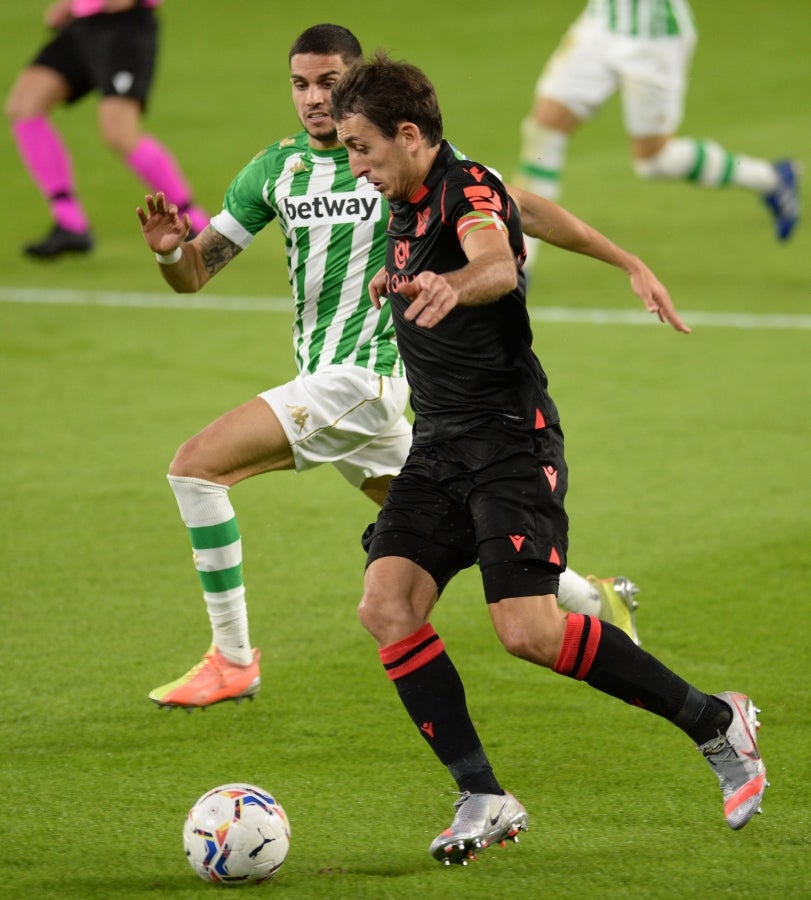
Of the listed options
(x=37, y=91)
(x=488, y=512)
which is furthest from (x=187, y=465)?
(x=37, y=91)

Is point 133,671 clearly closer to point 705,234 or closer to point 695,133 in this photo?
point 705,234

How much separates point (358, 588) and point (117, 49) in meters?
5.84

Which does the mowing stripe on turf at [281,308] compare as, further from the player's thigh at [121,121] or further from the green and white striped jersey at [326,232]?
the green and white striped jersey at [326,232]

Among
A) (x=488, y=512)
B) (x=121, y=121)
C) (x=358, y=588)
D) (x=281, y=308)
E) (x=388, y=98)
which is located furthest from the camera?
(x=121, y=121)

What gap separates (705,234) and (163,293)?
417cm

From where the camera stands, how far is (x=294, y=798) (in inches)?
182

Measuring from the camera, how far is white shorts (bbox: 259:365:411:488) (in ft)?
17.0

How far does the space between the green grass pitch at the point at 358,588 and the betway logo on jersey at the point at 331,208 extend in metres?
0.50

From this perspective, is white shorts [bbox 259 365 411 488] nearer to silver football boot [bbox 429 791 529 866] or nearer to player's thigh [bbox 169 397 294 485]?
player's thigh [bbox 169 397 294 485]

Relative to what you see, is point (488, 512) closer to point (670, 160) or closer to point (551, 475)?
point (551, 475)

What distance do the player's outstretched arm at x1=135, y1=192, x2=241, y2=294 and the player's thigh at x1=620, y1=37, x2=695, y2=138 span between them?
568 cm

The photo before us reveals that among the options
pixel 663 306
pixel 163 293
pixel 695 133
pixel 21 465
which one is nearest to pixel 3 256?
pixel 163 293

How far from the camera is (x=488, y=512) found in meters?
4.25

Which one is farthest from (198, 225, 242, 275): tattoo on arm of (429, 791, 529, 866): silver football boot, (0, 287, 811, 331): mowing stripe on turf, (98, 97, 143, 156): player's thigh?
(98, 97, 143, 156): player's thigh
